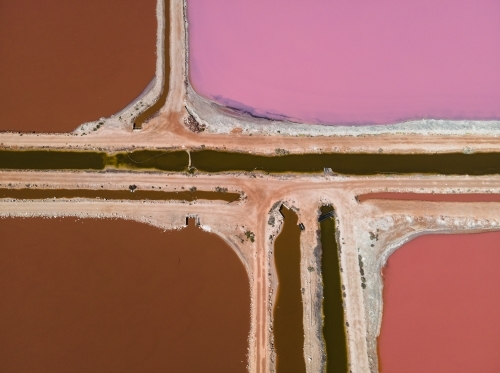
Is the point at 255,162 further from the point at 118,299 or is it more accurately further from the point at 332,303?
the point at 118,299

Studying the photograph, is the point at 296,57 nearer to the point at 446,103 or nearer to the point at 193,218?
the point at 446,103

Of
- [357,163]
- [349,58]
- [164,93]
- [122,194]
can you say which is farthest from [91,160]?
[349,58]

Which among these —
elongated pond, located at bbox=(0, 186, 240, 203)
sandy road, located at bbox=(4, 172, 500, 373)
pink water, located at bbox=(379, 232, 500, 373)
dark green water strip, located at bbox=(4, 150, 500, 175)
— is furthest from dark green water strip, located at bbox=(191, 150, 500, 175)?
pink water, located at bbox=(379, 232, 500, 373)

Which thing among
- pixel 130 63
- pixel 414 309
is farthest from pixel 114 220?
pixel 414 309

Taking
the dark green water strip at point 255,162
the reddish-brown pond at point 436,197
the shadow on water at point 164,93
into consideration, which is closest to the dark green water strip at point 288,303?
the dark green water strip at point 255,162

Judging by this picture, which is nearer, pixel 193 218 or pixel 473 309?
pixel 473 309

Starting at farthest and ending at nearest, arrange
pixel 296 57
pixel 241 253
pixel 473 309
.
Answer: pixel 296 57, pixel 241 253, pixel 473 309
